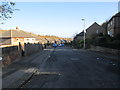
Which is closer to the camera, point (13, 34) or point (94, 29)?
point (13, 34)

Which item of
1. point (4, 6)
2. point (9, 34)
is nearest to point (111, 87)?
point (4, 6)

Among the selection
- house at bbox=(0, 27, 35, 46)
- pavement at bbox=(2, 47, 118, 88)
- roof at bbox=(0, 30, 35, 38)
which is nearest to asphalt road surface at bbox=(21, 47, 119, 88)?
pavement at bbox=(2, 47, 118, 88)

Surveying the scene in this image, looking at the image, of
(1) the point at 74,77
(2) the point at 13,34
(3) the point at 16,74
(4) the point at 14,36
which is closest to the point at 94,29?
(4) the point at 14,36

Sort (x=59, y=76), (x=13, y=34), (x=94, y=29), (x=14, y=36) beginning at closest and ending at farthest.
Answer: (x=59, y=76) < (x=14, y=36) < (x=13, y=34) < (x=94, y=29)

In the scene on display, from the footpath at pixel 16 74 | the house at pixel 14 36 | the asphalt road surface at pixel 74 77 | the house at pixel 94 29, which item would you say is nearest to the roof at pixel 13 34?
the house at pixel 14 36

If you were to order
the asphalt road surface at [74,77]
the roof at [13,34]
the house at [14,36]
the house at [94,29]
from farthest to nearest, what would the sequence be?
the house at [94,29], the roof at [13,34], the house at [14,36], the asphalt road surface at [74,77]

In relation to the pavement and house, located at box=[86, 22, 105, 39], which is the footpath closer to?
the pavement

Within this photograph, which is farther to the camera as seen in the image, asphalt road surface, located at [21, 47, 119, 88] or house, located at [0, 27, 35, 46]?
house, located at [0, 27, 35, 46]

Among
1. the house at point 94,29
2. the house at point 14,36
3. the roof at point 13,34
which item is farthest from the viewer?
the house at point 94,29

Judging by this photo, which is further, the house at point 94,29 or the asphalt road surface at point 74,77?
the house at point 94,29

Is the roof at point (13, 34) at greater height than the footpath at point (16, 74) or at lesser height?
greater

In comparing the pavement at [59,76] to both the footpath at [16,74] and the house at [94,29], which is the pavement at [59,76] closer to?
the footpath at [16,74]

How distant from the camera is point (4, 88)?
264 inches

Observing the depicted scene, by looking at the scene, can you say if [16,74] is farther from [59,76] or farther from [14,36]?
[14,36]
